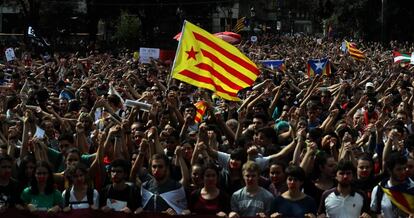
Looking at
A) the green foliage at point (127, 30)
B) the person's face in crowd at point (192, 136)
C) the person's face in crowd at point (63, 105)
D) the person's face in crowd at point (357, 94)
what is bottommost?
the green foliage at point (127, 30)

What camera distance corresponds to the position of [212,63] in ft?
37.5

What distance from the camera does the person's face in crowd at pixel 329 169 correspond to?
7563 millimetres

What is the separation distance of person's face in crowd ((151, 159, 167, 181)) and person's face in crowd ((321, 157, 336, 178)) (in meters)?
1.41

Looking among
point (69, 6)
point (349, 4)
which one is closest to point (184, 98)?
point (69, 6)

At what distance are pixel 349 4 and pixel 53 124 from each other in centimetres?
5949

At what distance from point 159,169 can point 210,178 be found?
18.3 inches

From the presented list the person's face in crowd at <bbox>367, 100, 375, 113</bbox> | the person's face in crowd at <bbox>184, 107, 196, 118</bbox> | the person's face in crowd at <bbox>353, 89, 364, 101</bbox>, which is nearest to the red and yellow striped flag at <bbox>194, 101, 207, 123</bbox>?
the person's face in crowd at <bbox>184, 107, 196, 118</bbox>

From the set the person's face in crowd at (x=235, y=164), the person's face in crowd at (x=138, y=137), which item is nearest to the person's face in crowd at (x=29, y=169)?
the person's face in crowd at (x=138, y=137)

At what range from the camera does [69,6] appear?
5778 cm

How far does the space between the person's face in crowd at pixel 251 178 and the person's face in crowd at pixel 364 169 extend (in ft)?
3.45

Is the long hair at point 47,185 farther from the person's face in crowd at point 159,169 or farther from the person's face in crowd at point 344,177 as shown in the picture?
the person's face in crowd at point 344,177

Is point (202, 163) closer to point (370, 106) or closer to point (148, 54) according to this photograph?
point (370, 106)

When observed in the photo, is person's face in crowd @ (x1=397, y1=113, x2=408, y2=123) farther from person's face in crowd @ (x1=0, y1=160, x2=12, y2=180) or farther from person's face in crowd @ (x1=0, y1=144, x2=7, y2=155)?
person's face in crowd @ (x1=0, y1=160, x2=12, y2=180)

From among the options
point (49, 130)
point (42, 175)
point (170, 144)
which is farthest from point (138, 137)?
point (42, 175)
